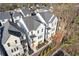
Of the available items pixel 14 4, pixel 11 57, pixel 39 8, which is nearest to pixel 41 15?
pixel 39 8

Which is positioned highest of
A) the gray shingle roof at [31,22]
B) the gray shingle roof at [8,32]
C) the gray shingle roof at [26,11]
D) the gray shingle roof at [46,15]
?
the gray shingle roof at [26,11]

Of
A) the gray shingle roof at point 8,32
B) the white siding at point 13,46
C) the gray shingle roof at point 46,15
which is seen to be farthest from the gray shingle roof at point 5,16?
the gray shingle roof at point 46,15

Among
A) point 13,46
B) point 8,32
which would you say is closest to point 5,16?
point 8,32

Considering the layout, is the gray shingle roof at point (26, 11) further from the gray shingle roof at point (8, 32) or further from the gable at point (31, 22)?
the gray shingle roof at point (8, 32)

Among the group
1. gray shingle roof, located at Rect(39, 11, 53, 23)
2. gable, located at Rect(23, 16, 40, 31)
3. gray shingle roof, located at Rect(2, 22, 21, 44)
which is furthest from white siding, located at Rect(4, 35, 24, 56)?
gray shingle roof, located at Rect(39, 11, 53, 23)

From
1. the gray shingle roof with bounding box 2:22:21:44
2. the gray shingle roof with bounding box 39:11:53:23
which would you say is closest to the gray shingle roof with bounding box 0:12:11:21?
the gray shingle roof with bounding box 2:22:21:44

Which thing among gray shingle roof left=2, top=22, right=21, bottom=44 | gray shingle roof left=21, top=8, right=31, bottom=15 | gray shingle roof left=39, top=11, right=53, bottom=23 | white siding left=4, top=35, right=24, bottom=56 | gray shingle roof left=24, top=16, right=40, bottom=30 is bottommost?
white siding left=4, top=35, right=24, bottom=56

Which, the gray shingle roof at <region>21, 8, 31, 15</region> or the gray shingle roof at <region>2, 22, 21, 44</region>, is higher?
the gray shingle roof at <region>21, 8, 31, 15</region>

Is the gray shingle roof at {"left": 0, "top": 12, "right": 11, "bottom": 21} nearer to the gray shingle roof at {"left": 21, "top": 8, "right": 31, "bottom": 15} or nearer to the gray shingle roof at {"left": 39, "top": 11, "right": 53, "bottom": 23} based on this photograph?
the gray shingle roof at {"left": 21, "top": 8, "right": 31, "bottom": 15}

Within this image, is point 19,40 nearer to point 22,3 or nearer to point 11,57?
point 11,57
